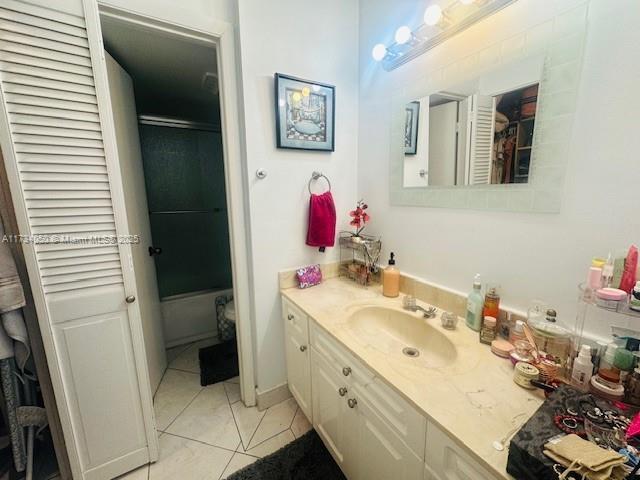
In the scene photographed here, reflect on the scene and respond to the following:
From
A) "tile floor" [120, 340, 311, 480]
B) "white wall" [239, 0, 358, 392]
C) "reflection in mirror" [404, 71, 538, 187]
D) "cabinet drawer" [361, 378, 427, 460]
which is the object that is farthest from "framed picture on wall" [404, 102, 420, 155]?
"tile floor" [120, 340, 311, 480]

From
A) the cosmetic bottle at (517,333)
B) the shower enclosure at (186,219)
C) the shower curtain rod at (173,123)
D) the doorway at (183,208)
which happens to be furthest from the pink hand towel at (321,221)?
the shower curtain rod at (173,123)

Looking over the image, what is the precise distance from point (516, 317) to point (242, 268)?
4.06 ft

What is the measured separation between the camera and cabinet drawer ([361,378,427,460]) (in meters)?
0.70

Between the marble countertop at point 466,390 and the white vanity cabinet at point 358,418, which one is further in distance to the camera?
the white vanity cabinet at point 358,418

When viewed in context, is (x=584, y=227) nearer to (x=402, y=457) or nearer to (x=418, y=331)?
(x=418, y=331)

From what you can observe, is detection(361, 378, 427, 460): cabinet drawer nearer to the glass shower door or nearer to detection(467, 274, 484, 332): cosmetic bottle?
detection(467, 274, 484, 332): cosmetic bottle

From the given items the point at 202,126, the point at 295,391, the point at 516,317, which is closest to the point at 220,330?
the point at 295,391

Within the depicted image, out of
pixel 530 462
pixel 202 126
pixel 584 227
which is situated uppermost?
pixel 202 126

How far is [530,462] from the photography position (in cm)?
49

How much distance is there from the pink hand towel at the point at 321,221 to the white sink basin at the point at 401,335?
45cm

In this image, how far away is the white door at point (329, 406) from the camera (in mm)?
1079

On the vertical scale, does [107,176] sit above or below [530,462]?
above

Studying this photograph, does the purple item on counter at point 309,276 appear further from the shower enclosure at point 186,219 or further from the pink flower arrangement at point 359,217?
the shower enclosure at point 186,219

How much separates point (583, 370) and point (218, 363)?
208 cm
